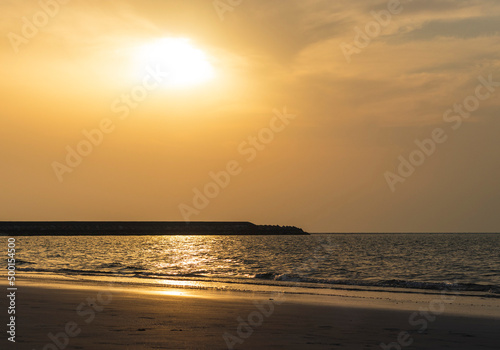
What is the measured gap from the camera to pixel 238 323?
1502cm

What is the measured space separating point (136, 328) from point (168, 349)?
8.90 feet

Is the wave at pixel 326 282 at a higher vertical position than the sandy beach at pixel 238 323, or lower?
lower

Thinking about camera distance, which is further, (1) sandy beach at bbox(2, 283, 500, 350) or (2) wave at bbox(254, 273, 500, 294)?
(2) wave at bbox(254, 273, 500, 294)

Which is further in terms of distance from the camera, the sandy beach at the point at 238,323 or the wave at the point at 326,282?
the wave at the point at 326,282

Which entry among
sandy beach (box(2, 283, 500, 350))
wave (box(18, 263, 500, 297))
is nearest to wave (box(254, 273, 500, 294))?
wave (box(18, 263, 500, 297))

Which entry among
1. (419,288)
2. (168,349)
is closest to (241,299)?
(168,349)

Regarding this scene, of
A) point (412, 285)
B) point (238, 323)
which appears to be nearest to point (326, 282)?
point (412, 285)

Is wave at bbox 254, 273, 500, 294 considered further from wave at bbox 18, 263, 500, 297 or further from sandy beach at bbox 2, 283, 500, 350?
sandy beach at bbox 2, 283, 500, 350

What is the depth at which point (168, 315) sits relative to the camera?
15969 mm

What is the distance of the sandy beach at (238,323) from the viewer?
12.0 meters

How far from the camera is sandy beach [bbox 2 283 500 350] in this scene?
1198cm

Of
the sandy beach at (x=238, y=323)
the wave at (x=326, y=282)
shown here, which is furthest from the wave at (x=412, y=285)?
the sandy beach at (x=238, y=323)

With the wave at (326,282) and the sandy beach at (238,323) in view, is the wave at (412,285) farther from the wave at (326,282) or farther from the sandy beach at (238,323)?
the sandy beach at (238,323)

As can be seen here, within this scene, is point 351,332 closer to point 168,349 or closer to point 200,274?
point 168,349
